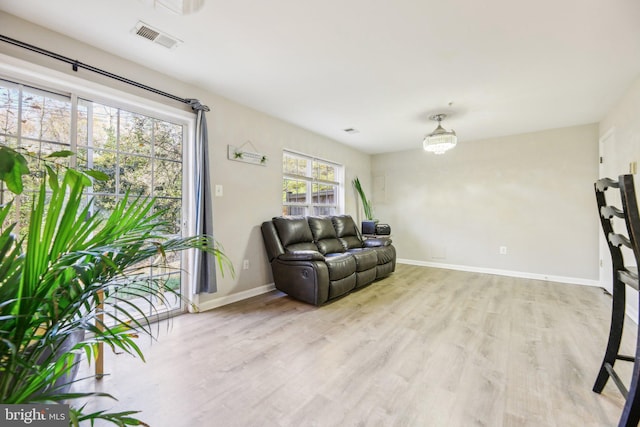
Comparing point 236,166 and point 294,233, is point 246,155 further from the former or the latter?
point 294,233

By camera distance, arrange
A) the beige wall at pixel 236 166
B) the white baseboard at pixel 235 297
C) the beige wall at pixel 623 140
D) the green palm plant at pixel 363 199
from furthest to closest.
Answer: the green palm plant at pixel 363 199 < the white baseboard at pixel 235 297 < the beige wall at pixel 623 140 < the beige wall at pixel 236 166

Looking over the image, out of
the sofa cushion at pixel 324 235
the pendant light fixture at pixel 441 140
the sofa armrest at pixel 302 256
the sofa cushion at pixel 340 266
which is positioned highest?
the pendant light fixture at pixel 441 140

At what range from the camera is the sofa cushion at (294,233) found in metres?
3.44

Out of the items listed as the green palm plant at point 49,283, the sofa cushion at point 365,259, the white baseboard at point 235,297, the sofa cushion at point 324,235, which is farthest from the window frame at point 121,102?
the sofa cushion at point 365,259

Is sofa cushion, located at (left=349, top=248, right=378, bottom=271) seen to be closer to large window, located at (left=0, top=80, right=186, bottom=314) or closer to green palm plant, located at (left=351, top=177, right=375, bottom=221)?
green palm plant, located at (left=351, top=177, right=375, bottom=221)

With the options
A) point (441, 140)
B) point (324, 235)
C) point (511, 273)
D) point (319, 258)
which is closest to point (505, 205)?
point (511, 273)

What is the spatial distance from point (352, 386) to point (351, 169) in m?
4.33

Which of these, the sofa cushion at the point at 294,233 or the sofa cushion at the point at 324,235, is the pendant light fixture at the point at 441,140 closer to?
the sofa cushion at the point at 324,235

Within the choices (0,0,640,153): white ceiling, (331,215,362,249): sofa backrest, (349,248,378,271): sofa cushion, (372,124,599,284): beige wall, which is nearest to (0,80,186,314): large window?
(0,0,640,153): white ceiling

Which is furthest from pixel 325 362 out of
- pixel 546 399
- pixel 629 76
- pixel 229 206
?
pixel 629 76

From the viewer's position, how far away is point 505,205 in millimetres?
4461

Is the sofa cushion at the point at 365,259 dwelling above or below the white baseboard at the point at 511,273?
above

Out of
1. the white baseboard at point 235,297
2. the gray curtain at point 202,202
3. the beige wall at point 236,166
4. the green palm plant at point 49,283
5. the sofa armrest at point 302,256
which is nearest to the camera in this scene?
the green palm plant at point 49,283

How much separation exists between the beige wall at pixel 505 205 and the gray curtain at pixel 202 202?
4.00m
